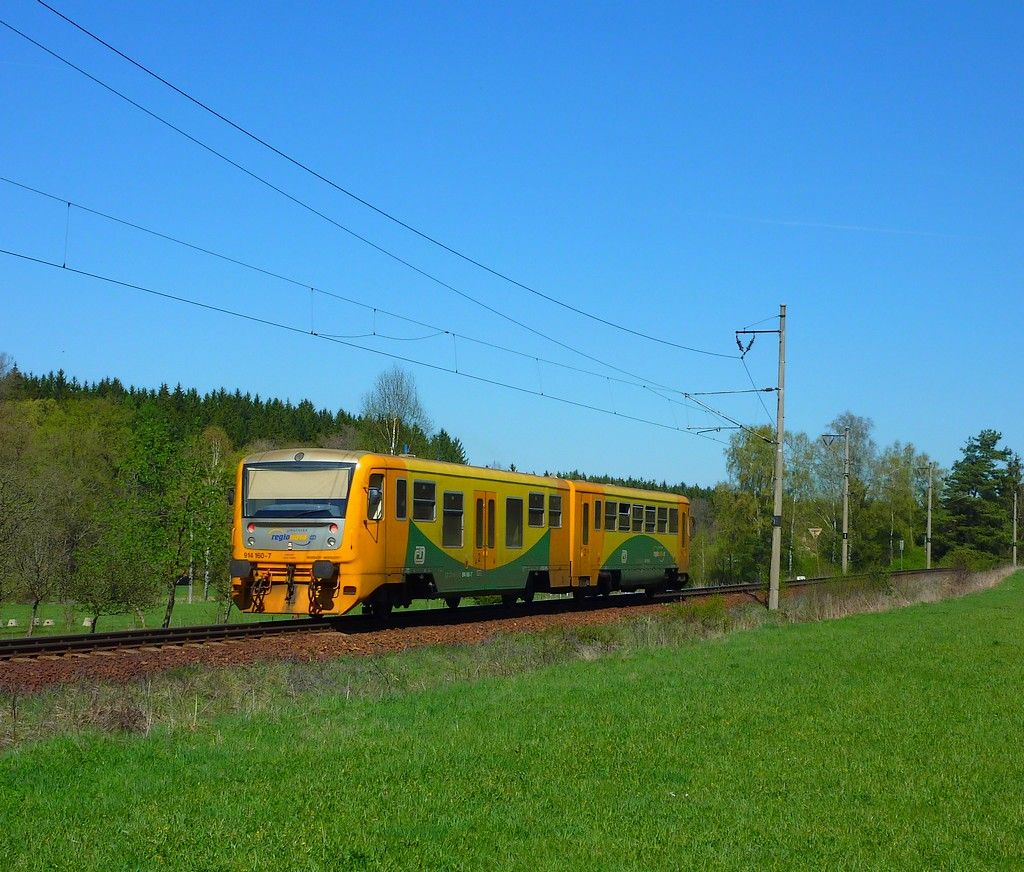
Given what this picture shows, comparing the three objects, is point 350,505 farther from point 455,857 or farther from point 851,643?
point 455,857

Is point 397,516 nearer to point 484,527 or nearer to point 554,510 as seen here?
point 484,527

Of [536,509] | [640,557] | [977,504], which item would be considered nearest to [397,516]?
Answer: [536,509]

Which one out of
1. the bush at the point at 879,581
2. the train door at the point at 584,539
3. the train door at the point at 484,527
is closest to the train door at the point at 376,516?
the train door at the point at 484,527

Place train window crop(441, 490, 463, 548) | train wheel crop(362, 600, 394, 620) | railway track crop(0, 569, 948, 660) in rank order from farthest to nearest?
1. train window crop(441, 490, 463, 548)
2. train wheel crop(362, 600, 394, 620)
3. railway track crop(0, 569, 948, 660)

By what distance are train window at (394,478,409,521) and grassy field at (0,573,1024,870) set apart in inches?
251

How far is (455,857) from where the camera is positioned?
7137mm

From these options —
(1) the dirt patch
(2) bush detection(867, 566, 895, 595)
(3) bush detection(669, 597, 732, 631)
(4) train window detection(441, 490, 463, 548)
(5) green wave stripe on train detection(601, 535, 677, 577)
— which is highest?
(4) train window detection(441, 490, 463, 548)

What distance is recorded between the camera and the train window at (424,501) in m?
21.6

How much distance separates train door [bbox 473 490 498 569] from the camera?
23.7 meters

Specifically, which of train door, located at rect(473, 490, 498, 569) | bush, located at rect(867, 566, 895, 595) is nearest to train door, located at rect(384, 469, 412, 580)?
train door, located at rect(473, 490, 498, 569)

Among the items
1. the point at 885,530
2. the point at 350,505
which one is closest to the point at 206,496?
the point at 350,505

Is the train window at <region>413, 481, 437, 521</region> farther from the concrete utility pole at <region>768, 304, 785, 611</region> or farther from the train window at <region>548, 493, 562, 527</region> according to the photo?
the concrete utility pole at <region>768, 304, 785, 611</region>

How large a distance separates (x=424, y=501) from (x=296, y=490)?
2.65 metres

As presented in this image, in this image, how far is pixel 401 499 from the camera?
2109 cm
